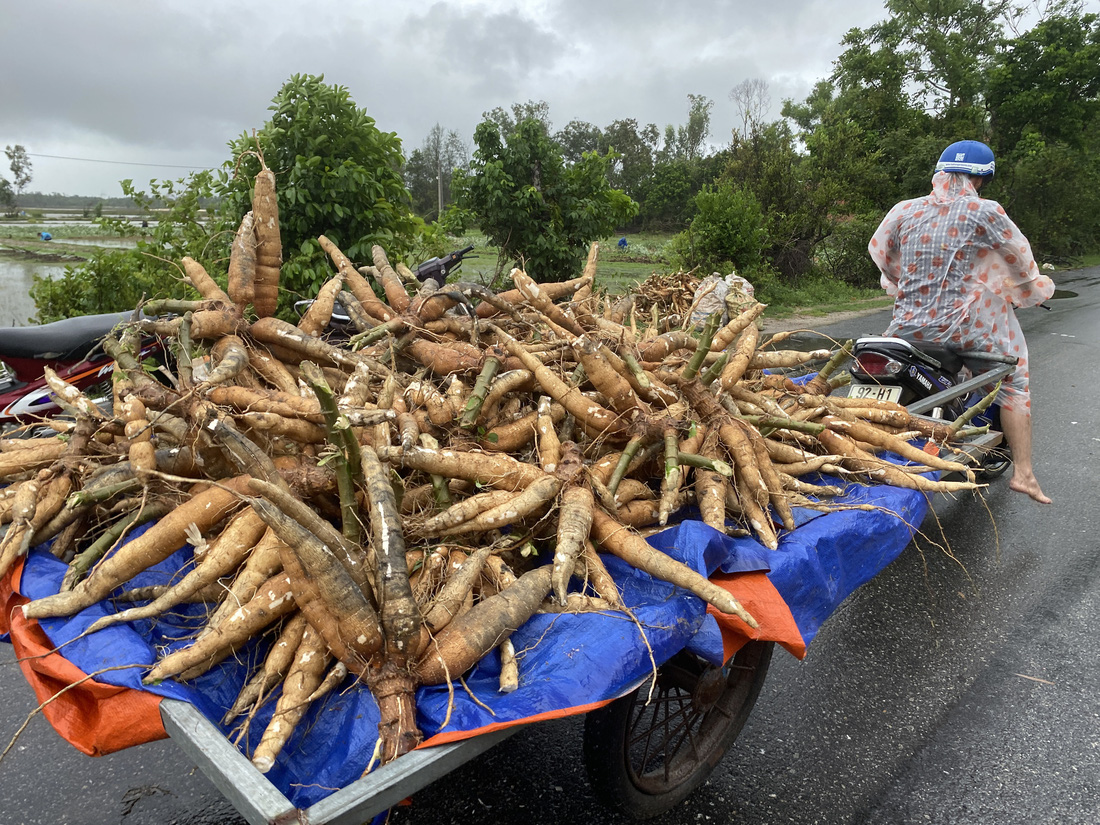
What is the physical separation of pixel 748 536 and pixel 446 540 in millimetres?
981

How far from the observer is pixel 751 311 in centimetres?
277

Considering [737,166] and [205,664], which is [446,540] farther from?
[737,166]

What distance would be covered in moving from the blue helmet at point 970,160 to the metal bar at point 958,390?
1.14 meters

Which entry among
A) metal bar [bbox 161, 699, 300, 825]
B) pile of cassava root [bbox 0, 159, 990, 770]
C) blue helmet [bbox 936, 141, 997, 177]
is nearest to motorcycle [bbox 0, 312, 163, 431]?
pile of cassava root [bbox 0, 159, 990, 770]

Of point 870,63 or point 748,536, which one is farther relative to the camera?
point 870,63

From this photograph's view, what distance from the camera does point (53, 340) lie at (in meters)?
3.46

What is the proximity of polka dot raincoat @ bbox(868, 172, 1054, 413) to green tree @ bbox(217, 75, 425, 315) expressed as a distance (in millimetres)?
3417

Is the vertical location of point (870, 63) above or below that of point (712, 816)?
above

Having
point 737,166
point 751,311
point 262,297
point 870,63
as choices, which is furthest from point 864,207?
point 262,297

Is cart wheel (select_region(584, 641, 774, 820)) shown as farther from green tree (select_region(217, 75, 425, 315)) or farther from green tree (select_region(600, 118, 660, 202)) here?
green tree (select_region(600, 118, 660, 202))

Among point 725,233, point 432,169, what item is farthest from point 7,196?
point 725,233

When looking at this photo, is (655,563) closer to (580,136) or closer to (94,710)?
(94,710)

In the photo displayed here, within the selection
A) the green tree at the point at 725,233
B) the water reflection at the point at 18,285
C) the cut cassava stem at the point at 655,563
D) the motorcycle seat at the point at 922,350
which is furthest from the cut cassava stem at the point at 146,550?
the green tree at the point at 725,233

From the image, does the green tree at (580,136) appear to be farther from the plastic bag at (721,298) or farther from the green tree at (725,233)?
the plastic bag at (721,298)
